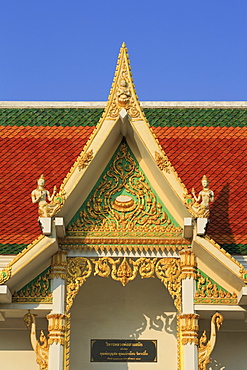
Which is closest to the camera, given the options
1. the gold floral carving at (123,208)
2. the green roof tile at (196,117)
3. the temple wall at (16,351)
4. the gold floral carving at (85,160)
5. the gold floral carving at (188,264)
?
the gold floral carving at (188,264)

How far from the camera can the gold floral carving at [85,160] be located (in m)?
16.2

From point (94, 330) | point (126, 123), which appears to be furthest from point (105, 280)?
point (126, 123)

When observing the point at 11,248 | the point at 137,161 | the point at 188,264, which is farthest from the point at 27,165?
the point at 188,264

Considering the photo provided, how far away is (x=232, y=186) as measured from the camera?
19.7m

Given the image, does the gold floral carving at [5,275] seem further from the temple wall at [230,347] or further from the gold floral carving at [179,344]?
the temple wall at [230,347]

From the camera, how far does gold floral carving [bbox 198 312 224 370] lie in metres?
15.7

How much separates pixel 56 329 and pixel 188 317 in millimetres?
2398

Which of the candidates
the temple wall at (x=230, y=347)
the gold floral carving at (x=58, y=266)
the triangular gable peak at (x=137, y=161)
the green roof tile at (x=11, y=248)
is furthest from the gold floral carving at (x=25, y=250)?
the temple wall at (x=230, y=347)

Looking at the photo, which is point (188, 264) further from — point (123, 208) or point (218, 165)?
point (218, 165)

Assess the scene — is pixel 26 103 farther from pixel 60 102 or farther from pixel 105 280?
pixel 105 280

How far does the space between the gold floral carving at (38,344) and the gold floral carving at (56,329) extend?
0.74 feet

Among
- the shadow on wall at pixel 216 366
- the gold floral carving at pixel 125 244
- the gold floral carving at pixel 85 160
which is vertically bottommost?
the shadow on wall at pixel 216 366

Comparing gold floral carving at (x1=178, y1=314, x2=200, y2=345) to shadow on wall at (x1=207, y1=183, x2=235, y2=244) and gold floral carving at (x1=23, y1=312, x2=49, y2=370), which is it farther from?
gold floral carving at (x1=23, y1=312, x2=49, y2=370)

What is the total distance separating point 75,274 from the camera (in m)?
16.1
